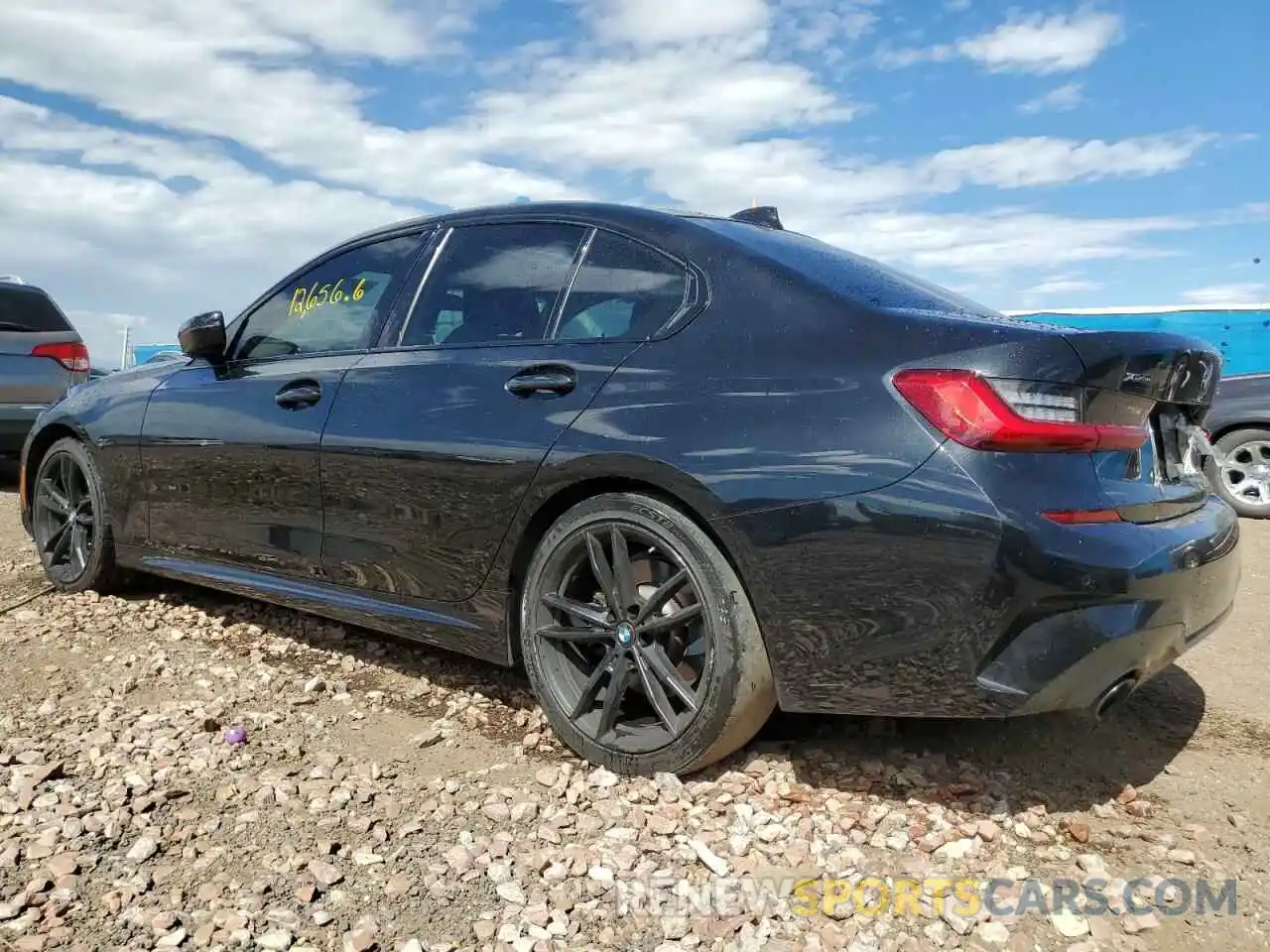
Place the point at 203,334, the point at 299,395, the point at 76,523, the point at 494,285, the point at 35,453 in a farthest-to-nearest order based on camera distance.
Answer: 1. the point at 35,453
2. the point at 76,523
3. the point at 203,334
4. the point at 299,395
5. the point at 494,285

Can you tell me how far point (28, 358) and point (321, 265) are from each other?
5.27 m

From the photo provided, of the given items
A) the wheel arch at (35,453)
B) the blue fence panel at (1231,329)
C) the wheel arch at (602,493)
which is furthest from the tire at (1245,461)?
the wheel arch at (35,453)

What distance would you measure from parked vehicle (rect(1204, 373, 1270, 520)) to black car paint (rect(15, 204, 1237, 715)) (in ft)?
19.8

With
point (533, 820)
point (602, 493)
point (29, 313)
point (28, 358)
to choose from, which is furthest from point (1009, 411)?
point (29, 313)

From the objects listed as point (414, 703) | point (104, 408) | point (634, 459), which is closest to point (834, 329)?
point (634, 459)

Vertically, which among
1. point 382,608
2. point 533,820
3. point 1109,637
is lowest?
point 533,820

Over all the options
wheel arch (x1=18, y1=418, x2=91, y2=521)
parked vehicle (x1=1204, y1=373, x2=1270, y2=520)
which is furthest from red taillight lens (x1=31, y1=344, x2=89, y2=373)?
parked vehicle (x1=1204, y1=373, x2=1270, y2=520)

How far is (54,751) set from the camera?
109 inches

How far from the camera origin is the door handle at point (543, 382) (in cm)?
276

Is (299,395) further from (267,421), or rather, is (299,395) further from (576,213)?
(576,213)

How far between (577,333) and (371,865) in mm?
1460

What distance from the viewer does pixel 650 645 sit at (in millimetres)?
2613

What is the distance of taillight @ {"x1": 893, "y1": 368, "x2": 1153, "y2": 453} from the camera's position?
7.07ft

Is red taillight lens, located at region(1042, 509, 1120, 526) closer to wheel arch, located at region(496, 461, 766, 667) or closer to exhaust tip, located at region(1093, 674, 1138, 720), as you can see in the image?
exhaust tip, located at region(1093, 674, 1138, 720)
